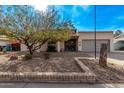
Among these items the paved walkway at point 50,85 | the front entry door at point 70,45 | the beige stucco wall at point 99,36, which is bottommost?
the paved walkway at point 50,85

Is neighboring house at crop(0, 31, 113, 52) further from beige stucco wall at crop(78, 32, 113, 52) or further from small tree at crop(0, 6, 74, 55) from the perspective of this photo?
small tree at crop(0, 6, 74, 55)

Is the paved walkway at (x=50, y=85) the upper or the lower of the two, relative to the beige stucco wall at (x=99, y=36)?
lower

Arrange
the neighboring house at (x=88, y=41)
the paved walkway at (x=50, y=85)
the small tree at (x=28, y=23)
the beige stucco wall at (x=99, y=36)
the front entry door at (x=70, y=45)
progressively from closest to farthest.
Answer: the paved walkway at (x=50, y=85) < the small tree at (x=28, y=23) < the neighboring house at (x=88, y=41) < the beige stucco wall at (x=99, y=36) < the front entry door at (x=70, y=45)

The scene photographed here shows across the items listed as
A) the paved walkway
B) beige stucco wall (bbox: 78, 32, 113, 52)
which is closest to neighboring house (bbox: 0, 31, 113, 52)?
beige stucco wall (bbox: 78, 32, 113, 52)

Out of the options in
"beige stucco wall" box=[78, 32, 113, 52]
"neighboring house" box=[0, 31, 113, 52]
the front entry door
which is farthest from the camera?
the front entry door

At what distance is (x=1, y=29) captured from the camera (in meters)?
11.8

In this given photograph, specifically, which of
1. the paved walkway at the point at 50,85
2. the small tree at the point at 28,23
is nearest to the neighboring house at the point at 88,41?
the small tree at the point at 28,23

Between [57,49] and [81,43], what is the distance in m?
4.04

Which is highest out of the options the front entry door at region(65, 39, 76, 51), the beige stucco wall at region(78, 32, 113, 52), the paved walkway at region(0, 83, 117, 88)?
the beige stucco wall at region(78, 32, 113, 52)

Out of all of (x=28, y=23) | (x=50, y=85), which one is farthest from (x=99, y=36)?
(x=50, y=85)

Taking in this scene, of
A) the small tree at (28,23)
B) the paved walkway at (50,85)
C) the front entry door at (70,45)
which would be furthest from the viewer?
the front entry door at (70,45)

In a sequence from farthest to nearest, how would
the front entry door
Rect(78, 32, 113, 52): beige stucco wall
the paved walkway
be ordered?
the front entry door → Rect(78, 32, 113, 52): beige stucco wall → the paved walkway

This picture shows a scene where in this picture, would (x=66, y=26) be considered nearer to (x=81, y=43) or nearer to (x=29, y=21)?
(x=29, y=21)

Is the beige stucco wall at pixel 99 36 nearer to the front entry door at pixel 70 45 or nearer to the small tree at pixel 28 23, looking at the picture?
the front entry door at pixel 70 45
